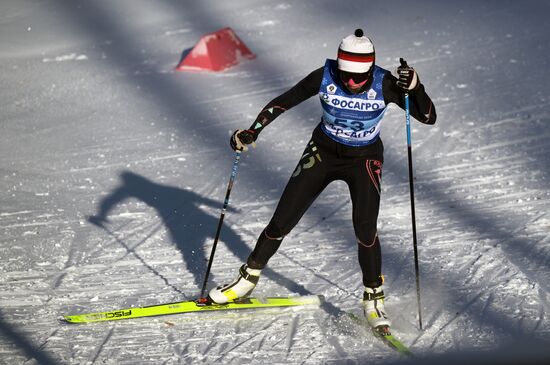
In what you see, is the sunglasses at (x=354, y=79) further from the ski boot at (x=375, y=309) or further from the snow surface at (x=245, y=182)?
the snow surface at (x=245, y=182)

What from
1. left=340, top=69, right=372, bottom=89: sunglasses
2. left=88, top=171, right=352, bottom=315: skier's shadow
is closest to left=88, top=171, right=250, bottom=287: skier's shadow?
left=88, top=171, right=352, bottom=315: skier's shadow

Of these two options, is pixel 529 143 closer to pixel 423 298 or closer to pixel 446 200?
pixel 446 200

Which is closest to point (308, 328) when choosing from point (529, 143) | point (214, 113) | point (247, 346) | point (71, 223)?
point (247, 346)

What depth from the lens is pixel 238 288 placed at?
6285 millimetres

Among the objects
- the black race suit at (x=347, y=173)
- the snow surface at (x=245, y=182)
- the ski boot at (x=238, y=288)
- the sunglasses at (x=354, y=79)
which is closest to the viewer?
the sunglasses at (x=354, y=79)

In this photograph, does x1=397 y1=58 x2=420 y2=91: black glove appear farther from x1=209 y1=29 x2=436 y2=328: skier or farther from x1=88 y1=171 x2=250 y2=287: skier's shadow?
x1=88 y1=171 x2=250 y2=287: skier's shadow

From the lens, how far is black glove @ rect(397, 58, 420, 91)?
5461 mm

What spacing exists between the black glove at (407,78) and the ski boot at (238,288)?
5.44 ft

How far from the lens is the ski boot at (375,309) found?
5.86m

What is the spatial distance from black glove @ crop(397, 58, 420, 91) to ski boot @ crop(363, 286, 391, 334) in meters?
1.35

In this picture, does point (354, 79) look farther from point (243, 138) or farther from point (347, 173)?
point (243, 138)

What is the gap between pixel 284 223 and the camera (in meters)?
5.97

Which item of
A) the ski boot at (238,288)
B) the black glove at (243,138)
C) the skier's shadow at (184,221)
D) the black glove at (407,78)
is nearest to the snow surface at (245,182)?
the skier's shadow at (184,221)

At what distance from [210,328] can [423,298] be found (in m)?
1.49
